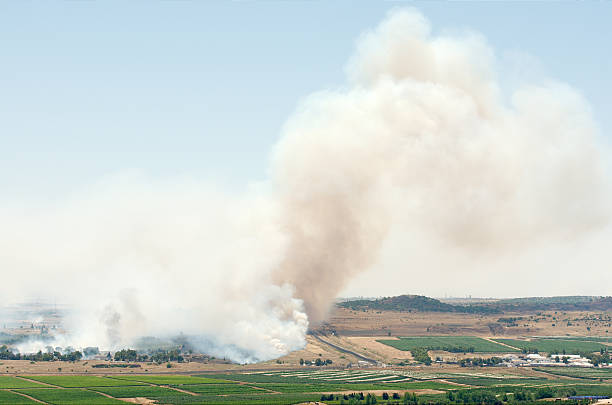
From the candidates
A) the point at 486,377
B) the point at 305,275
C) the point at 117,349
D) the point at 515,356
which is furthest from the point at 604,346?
the point at 117,349

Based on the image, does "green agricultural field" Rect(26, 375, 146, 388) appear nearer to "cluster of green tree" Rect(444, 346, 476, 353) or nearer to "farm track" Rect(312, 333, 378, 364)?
"farm track" Rect(312, 333, 378, 364)

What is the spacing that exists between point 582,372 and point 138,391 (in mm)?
70426

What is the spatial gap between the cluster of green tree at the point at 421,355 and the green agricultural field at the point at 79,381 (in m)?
52.6

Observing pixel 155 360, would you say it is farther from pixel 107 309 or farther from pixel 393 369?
pixel 393 369

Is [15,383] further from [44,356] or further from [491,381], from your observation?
[491,381]

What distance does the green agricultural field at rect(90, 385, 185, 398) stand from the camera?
91219 millimetres

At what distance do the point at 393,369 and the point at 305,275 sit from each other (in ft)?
66.9

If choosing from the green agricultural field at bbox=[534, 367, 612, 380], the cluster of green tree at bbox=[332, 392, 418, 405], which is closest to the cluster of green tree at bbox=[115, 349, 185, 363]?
the cluster of green tree at bbox=[332, 392, 418, 405]

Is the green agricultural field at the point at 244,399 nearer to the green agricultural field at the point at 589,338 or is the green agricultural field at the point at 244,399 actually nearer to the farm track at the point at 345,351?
the farm track at the point at 345,351

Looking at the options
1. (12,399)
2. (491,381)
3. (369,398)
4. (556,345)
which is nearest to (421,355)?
(491,381)

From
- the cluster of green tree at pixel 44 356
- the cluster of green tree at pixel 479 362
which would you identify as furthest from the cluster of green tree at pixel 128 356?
the cluster of green tree at pixel 479 362

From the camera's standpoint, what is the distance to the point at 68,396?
3526 inches

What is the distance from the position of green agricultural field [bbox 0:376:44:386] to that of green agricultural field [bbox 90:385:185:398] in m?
8.74

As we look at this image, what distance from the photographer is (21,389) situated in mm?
94062
